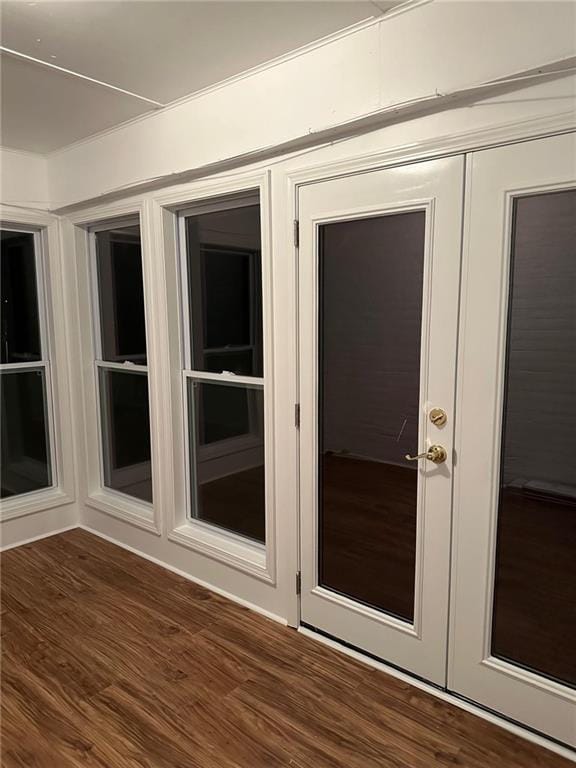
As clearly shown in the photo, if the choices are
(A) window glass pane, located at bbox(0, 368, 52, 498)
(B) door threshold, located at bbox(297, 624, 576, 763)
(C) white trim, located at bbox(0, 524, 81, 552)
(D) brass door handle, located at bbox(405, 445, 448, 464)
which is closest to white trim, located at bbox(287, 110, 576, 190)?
(D) brass door handle, located at bbox(405, 445, 448, 464)

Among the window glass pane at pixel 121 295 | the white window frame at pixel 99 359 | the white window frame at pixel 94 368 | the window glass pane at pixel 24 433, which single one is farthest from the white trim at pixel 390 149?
the window glass pane at pixel 24 433

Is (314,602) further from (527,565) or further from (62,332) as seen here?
(62,332)

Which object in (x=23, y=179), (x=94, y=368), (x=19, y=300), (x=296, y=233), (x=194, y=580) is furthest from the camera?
(x=94, y=368)

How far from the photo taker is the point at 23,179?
3586 millimetres

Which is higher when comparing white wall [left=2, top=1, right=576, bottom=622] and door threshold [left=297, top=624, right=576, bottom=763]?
white wall [left=2, top=1, right=576, bottom=622]

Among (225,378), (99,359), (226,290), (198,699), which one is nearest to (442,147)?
(226,290)

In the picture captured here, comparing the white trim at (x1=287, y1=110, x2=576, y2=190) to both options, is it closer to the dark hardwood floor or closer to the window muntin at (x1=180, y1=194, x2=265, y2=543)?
the window muntin at (x1=180, y1=194, x2=265, y2=543)

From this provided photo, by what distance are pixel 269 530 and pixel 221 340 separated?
1117mm

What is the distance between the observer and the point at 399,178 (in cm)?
206

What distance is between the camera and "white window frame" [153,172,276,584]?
2.56 metres

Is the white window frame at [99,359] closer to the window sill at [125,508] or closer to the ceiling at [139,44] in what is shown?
the window sill at [125,508]

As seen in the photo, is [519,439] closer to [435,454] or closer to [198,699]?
[435,454]

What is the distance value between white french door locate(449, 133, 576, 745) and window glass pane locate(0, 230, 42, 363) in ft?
10.1

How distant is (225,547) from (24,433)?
6.13 feet
